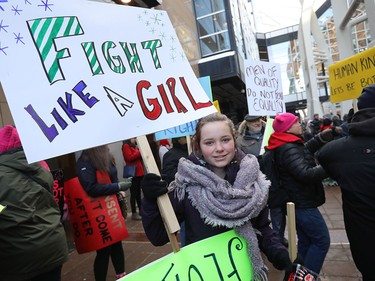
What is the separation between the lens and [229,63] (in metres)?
14.0

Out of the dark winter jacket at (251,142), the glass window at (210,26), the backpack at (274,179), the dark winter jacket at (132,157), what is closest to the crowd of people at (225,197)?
the backpack at (274,179)

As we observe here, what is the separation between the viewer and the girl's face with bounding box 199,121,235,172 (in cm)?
174

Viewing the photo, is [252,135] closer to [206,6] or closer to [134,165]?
[134,165]

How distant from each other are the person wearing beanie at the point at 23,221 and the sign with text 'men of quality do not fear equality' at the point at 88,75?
3.30 feet

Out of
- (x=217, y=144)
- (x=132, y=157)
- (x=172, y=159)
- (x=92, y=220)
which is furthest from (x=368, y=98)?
(x=132, y=157)

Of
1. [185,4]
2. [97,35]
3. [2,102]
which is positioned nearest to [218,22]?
[185,4]

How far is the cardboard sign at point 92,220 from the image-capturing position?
3.09m

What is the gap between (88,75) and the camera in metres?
1.41

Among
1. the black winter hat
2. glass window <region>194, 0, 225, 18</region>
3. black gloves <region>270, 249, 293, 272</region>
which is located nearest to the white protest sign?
the black winter hat

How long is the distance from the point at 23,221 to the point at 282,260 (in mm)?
1622

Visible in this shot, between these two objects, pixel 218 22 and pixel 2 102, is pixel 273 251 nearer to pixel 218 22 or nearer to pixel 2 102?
pixel 2 102

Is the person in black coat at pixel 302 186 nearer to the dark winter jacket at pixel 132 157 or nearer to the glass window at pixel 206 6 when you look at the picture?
the dark winter jacket at pixel 132 157

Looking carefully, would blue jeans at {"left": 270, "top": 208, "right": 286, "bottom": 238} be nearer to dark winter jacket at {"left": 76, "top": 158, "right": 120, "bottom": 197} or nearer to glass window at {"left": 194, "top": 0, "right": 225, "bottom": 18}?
dark winter jacket at {"left": 76, "top": 158, "right": 120, "bottom": 197}

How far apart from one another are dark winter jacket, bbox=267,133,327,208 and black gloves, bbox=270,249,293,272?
1.27 meters
